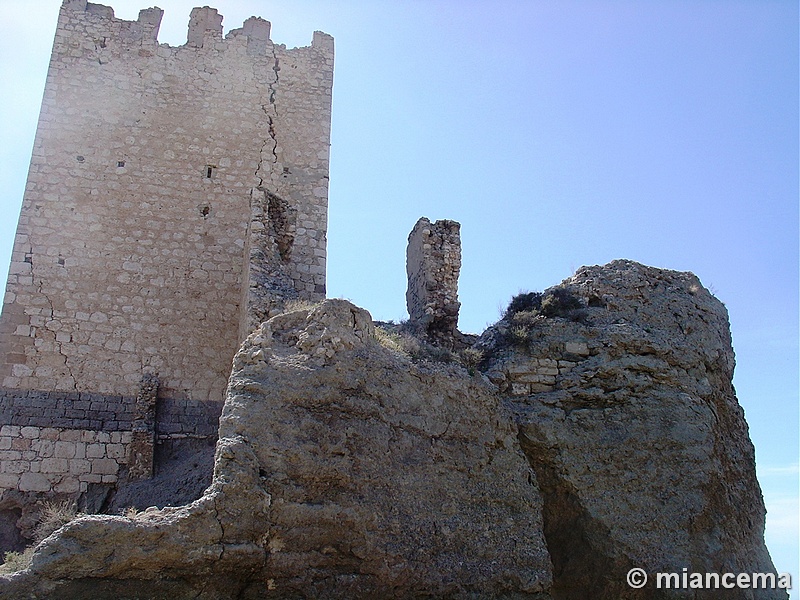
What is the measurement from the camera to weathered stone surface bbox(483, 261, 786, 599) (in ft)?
25.0

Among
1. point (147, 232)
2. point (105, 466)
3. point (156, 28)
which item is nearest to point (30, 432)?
point (105, 466)

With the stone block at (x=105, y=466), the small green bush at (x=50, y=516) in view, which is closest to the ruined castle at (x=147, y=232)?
the stone block at (x=105, y=466)

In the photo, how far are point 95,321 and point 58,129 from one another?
132 inches

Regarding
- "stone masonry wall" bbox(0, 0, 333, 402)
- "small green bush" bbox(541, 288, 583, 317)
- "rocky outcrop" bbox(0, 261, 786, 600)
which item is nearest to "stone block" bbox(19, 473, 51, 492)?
"stone masonry wall" bbox(0, 0, 333, 402)

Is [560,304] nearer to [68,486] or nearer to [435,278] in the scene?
[435,278]

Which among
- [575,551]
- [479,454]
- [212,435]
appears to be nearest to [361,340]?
[479,454]

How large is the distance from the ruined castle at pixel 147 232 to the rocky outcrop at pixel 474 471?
11.4ft

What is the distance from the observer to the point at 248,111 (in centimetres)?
1405

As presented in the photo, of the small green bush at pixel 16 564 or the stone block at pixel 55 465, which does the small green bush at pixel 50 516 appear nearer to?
the stone block at pixel 55 465

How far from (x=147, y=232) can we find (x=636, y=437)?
8045 mm

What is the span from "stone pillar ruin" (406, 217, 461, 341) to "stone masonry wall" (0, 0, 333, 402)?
5.19 ft

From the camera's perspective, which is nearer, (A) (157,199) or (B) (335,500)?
(B) (335,500)

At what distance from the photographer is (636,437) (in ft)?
26.6

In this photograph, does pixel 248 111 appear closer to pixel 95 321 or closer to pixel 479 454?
pixel 95 321
